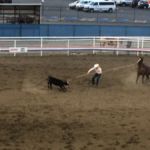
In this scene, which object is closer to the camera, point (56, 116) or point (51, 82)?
point (56, 116)

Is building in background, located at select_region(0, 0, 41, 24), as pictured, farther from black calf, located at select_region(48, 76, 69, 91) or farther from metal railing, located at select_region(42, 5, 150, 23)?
black calf, located at select_region(48, 76, 69, 91)

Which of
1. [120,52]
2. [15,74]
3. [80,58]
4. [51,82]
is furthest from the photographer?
[120,52]

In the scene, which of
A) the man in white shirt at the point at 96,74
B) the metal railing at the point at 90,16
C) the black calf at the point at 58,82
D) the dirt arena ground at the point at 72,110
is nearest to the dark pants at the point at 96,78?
the man in white shirt at the point at 96,74

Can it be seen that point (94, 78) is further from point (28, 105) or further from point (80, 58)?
point (80, 58)

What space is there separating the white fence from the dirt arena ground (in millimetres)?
3519

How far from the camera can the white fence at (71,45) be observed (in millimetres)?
29125

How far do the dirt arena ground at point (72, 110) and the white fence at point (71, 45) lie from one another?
139 inches

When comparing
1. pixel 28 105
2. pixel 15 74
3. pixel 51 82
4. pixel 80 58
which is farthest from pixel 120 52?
pixel 28 105

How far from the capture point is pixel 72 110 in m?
17.0

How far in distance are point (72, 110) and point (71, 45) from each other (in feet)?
45.4

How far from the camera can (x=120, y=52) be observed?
30.1 meters

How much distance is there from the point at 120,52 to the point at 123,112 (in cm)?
1355

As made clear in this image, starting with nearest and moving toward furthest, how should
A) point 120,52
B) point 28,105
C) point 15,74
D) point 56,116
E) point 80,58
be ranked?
point 56,116
point 28,105
point 15,74
point 80,58
point 120,52

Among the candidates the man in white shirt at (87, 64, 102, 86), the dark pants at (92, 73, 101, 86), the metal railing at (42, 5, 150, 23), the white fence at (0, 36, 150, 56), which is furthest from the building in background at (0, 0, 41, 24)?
the man in white shirt at (87, 64, 102, 86)
